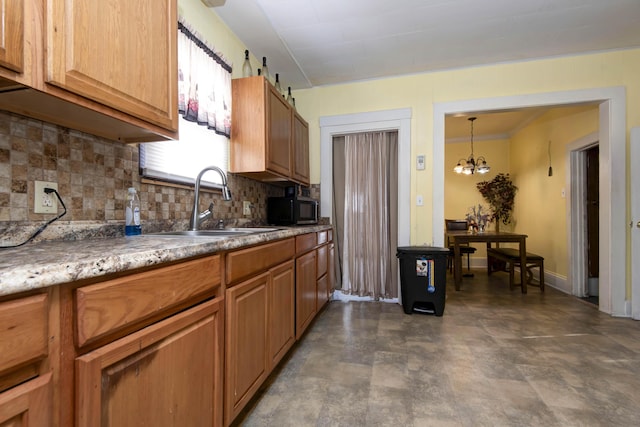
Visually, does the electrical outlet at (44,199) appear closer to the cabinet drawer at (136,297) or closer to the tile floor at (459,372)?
the cabinet drawer at (136,297)

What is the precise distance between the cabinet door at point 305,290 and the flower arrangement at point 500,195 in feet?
14.4

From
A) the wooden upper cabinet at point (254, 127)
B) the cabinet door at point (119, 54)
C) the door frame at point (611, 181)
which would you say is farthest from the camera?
the door frame at point (611, 181)

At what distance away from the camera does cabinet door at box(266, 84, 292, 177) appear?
237 cm

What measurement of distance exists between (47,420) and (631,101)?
441cm

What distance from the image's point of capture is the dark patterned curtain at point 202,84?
1774mm

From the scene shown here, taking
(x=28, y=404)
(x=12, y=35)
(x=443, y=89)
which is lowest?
(x=28, y=404)

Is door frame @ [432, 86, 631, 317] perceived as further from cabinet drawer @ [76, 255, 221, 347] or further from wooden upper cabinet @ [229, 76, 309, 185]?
cabinet drawer @ [76, 255, 221, 347]

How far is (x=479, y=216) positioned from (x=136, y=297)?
5.52 m

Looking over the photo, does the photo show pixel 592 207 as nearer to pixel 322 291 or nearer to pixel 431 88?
pixel 431 88

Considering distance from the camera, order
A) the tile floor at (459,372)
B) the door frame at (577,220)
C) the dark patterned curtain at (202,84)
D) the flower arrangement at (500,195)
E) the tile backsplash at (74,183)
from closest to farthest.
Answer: the tile backsplash at (74,183), the tile floor at (459,372), the dark patterned curtain at (202,84), the door frame at (577,220), the flower arrangement at (500,195)

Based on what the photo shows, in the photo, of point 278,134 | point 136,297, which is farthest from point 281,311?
point 278,134

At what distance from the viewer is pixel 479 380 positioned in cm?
169

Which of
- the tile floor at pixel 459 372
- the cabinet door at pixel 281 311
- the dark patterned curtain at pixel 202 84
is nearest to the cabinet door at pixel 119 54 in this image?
the dark patterned curtain at pixel 202 84

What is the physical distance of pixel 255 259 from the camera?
1398mm
